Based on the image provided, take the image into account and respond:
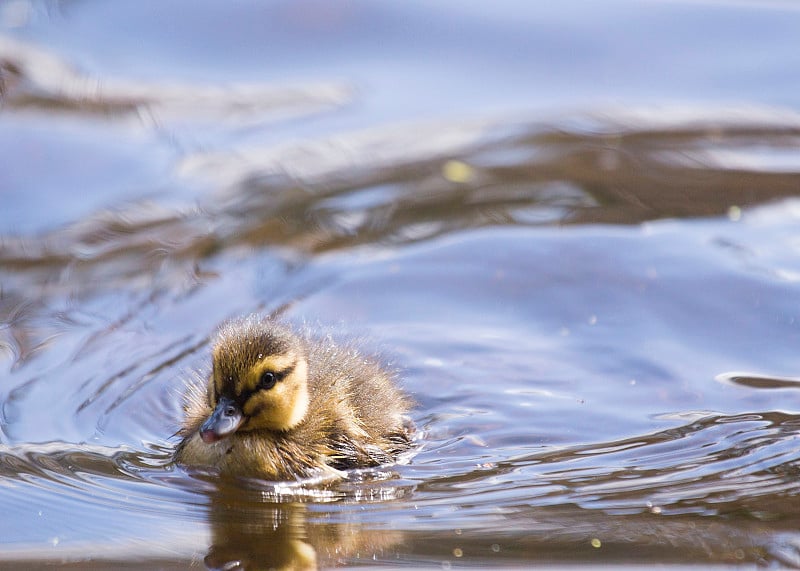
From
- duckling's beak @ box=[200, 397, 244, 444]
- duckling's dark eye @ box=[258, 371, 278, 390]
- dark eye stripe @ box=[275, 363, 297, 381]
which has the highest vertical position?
dark eye stripe @ box=[275, 363, 297, 381]

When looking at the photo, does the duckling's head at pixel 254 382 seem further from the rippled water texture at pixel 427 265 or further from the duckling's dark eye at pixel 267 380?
the rippled water texture at pixel 427 265

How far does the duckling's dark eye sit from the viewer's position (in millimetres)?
3953

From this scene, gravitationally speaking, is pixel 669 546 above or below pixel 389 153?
below

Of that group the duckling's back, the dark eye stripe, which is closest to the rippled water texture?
the duckling's back

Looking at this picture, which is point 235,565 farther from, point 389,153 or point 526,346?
point 389,153

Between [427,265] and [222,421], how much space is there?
185cm

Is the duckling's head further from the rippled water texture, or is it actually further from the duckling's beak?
the rippled water texture

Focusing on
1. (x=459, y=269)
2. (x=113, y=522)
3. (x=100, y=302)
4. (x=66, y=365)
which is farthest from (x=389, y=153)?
(x=113, y=522)

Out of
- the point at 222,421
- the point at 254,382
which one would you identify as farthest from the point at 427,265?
the point at 222,421

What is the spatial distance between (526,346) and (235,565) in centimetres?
194

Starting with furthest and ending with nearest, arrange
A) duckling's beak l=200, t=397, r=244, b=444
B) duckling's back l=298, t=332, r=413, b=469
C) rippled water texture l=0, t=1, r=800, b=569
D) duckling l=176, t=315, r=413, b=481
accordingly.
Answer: duckling's back l=298, t=332, r=413, b=469 < duckling l=176, t=315, r=413, b=481 < duckling's beak l=200, t=397, r=244, b=444 < rippled water texture l=0, t=1, r=800, b=569

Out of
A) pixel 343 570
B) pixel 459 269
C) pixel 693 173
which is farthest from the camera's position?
pixel 693 173

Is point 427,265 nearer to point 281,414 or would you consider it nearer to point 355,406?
point 355,406

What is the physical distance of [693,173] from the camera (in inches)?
254
